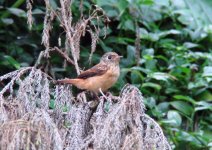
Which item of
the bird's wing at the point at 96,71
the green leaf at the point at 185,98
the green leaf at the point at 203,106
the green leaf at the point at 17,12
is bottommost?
the green leaf at the point at 203,106

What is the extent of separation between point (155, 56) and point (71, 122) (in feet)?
11.2

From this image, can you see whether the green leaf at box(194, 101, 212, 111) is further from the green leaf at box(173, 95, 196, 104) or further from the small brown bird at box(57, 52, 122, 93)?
the small brown bird at box(57, 52, 122, 93)

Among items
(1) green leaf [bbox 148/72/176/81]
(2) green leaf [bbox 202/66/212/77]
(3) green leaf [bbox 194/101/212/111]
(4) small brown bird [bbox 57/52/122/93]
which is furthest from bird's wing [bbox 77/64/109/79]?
(2) green leaf [bbox 202/66/212/77]

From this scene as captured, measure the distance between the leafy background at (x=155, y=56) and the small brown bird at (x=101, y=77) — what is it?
1.15m

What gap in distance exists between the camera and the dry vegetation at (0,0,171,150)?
3199 millimetres

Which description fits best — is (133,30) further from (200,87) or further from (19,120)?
(19,120)

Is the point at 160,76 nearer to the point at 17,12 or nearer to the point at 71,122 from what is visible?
the point at 17,12

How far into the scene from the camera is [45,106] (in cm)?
367

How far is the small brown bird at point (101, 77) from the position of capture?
182 inches

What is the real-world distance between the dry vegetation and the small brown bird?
73cm

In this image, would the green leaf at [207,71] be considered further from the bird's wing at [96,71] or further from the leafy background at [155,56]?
the bird's wing at [96,71]

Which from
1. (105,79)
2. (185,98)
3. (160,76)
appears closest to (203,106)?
(185,98)

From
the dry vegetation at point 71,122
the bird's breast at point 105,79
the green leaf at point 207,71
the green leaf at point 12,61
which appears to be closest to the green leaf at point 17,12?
the green leaf at point 12,61

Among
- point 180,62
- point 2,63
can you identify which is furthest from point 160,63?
A: point 2,63
